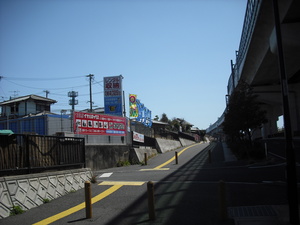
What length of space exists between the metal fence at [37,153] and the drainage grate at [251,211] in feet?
20.6

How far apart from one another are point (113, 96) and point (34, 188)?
23578 millimetres

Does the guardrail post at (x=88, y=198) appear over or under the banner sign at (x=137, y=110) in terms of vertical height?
under

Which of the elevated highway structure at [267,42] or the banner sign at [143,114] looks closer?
the elevated highway structure at [267,42]

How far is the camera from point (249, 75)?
99.8ft

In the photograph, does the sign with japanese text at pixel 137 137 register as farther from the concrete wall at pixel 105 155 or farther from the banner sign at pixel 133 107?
the banner sign at pixel 133 107

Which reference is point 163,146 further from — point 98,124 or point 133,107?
point 98,124

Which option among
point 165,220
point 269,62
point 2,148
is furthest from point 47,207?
point 269,62

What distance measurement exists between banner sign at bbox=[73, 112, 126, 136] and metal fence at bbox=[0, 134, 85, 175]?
613 centimetres

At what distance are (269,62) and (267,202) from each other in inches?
670

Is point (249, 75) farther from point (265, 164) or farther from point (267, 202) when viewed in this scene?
point (267, 202)

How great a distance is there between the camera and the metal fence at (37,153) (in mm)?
8938

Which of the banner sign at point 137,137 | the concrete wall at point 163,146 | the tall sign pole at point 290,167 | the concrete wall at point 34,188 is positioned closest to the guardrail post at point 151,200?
the tall sign pole at point 290,167

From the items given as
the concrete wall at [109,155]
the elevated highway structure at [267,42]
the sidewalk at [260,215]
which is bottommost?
the sidewalk at [260,215]

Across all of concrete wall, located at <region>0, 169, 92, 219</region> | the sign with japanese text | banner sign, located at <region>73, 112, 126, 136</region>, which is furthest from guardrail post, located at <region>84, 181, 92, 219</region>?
the sign with japanese text
